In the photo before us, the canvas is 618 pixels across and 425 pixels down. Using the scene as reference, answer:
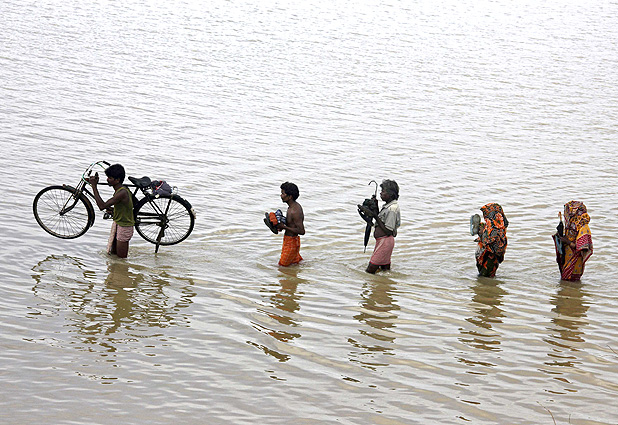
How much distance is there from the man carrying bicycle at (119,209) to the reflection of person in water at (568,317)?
19.0 ft

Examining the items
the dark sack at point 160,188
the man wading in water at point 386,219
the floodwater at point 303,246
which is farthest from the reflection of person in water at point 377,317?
the dark sack at point 160,188

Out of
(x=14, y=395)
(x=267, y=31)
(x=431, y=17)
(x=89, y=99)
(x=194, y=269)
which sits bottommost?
(x=14, y=395)

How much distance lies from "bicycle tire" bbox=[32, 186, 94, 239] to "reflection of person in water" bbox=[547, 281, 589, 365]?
6478 mm

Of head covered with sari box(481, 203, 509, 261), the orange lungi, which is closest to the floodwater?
the orange lungi

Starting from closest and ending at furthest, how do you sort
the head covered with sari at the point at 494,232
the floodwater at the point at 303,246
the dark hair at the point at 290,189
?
1. the floodwater at the point at 303,246
2. the head covered with sari at the point at 494,232
3. the dark hair at the point at 290,189

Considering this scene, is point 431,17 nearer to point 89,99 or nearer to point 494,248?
point 89,99

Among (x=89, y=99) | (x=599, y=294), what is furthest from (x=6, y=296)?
(x=89, y=99)

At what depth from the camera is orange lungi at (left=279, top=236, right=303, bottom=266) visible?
1138 cm

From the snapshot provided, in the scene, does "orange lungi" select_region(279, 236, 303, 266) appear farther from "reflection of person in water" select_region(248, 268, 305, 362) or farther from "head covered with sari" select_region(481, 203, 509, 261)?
"head covered with sari" select_region(481, 203, 509, 261)

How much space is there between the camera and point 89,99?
2294cm

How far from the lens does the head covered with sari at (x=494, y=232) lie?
36.3 feet

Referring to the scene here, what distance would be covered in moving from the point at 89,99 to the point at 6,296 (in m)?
14.4

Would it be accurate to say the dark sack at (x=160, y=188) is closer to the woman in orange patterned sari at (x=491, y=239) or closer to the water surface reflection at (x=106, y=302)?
the water surface reflection at (x=106, y=302)

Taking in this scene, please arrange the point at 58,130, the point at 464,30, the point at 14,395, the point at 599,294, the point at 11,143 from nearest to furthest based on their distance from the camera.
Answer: the point at 14,395, the point at 599,294, the point at 11,143, the point at 58,130, the point at 464,30
